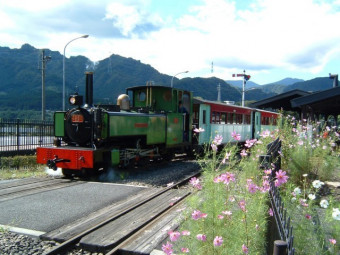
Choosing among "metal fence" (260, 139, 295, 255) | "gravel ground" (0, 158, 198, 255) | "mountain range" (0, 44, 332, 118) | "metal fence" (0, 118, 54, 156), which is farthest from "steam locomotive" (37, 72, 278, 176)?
"mountain range" (0, 44, 332, 118)

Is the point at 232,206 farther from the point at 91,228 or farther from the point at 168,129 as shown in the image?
the point at 168,129

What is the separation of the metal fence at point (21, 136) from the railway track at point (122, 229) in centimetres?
809

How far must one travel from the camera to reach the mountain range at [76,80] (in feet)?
324

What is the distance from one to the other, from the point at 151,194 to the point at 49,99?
8900 centimetres

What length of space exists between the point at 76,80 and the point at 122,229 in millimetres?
143764

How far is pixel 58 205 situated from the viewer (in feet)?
19.7

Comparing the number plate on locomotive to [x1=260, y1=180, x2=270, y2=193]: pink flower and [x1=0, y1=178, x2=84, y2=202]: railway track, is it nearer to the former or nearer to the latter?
[x1=0, y1=178, x2=84, y2=202]: railway track

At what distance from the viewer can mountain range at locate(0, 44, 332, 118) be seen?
98625 mm

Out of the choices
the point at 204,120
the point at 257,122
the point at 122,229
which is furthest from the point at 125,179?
the point at 257,122

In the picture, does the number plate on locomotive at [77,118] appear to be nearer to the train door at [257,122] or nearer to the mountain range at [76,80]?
the train door at [257,122]

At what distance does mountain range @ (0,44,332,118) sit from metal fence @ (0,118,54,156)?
72234 mm

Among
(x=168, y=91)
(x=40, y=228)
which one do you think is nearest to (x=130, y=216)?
(x=40, y=228)

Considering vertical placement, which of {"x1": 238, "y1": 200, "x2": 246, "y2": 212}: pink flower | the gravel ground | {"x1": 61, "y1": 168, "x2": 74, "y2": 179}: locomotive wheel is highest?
{"x1": 238, "y1": 200, "x2": 246, "y2": 212}: pink flower

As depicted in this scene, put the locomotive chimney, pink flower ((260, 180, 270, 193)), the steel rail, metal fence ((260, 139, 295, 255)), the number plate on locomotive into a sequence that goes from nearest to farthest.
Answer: metal fence ((260, 139, 295, 255)), pink flower ((260, 180, 270, 193)), the steel rail, the number plate on locomotive, the locomotive chimney
